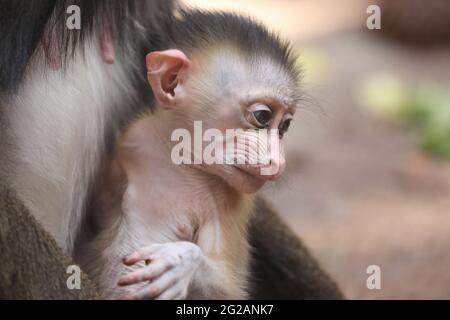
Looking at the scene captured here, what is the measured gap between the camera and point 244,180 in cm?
329

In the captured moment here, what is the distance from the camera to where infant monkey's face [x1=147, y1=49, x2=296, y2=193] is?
3270mm

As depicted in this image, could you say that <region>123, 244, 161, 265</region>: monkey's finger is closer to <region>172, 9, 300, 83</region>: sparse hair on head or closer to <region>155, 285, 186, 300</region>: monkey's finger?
<region>155, 285, 186, 300</region>: monkey's finger

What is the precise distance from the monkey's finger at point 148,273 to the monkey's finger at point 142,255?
0.14 feet

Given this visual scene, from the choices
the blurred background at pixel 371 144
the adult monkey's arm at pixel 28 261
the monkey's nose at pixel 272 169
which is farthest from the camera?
the blurred background at pixel 371 144

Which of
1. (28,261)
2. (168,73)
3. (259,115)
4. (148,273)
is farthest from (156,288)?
(168,73)

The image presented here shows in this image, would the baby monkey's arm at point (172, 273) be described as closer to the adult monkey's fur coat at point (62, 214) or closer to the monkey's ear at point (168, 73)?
the adult monkey's fur coat at point (62, 214)

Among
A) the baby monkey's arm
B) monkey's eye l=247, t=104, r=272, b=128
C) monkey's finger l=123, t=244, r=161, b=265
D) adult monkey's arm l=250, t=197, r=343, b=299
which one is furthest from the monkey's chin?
adult monkey's arm l=250, t=197, r=343, b=299

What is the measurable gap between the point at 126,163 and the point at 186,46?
0.46 metres

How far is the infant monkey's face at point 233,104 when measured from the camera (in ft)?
10.7

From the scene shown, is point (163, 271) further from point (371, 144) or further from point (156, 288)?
point (371, 144)

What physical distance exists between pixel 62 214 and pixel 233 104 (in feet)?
2.49

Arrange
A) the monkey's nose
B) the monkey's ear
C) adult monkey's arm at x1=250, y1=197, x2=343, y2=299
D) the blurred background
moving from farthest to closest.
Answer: the blurred background, adult monkey's arm at x1=250, y1=197, x2=343, y2=299, the monkey's ear, the monkey's nose

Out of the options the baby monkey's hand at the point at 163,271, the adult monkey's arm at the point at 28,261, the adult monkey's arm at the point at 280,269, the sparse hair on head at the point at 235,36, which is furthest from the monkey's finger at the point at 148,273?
the adult monkey's arm at the point at 280,269

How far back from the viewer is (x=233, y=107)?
3.35 m
